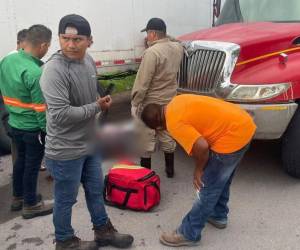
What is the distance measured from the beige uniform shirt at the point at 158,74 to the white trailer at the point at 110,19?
7.33ft

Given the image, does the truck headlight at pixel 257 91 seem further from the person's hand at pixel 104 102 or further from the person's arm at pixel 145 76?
the person's hand at pixel 104 102

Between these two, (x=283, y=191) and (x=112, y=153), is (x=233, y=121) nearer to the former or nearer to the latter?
(x=112, y=153)

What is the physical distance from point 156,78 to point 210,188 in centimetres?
170

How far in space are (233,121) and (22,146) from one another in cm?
204

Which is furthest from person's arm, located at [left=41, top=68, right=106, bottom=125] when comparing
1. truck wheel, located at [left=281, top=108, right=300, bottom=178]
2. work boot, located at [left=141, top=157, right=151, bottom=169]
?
truck wheel, located at [left=281, top=108, right=300, bottom=178]

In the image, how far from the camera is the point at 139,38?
820cm

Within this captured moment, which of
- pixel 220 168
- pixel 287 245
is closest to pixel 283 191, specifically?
pixel 287 245

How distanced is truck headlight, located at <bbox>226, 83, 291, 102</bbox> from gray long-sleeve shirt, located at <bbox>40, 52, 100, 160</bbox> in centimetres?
187

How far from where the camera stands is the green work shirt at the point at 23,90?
3787 mm

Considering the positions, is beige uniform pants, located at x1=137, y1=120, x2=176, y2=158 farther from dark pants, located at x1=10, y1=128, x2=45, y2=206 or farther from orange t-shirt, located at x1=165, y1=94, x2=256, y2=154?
orange t-shirt, located at x1=165, y1=94, x2=256, y2=154

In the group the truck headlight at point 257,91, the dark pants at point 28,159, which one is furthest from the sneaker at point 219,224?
the dark pants at point 28,159

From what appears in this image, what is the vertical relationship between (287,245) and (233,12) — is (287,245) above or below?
below

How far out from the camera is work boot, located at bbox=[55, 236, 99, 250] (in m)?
3.39

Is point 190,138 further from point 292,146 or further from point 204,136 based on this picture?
point 292,146
